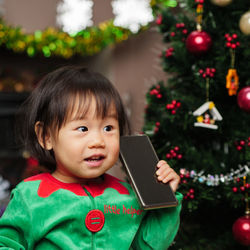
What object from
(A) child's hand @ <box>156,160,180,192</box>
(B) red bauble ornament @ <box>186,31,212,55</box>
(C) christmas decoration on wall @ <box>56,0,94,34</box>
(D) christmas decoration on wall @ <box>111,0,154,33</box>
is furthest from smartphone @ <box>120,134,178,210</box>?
(C) christmas decoration on wall @ <box>56,0,94,34</box>

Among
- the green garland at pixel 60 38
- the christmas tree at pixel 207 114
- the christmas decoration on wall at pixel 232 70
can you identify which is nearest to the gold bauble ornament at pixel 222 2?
the christmas tree at pixel 207 114

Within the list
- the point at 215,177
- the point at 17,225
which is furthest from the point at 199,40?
the point at 17,225

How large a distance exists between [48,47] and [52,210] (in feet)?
5.57

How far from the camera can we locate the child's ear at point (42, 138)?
32.7 inches

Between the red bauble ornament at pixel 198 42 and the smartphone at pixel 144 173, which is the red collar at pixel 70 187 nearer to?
the smartphone at pixel 144 173

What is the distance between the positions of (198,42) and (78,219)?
0.68 meters

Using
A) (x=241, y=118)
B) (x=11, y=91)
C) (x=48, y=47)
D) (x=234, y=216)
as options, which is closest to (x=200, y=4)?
(x=241, y=118)

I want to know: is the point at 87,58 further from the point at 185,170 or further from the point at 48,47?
the point at 185,170

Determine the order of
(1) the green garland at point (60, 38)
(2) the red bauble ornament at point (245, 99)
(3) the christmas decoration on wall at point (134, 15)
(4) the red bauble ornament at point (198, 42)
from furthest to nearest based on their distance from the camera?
(1) the green garland at point (60, 38), (3) the christmas decoration on wall at point (134, 15), (4) the red bauble ornament at point (198, 42), (2) the red bauble ornament at point (245, 99)

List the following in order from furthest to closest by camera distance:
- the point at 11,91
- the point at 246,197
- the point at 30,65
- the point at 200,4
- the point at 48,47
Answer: the point at 30,65, the point at 11,91, the point at 48,47, the point at 200,4, the point at 246,197

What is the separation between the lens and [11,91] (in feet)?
8.45

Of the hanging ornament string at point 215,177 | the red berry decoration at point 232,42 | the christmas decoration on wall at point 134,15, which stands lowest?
the hanging ornament string at point 215,177

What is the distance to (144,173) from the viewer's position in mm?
804

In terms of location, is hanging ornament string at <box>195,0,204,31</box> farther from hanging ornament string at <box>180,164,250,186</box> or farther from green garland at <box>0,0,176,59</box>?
green garland at <box>0,0,176,59</box>
